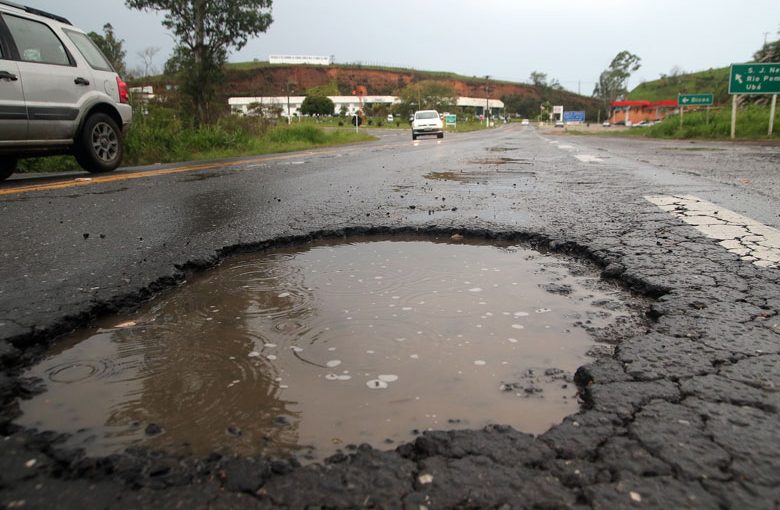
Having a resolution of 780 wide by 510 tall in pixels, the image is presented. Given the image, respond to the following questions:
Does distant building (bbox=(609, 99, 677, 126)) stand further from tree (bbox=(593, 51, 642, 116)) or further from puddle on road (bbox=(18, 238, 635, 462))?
puddle on road (bbox=(18, 238, 635, 462))

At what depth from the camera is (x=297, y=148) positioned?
698 inches

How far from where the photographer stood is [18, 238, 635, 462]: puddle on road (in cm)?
153

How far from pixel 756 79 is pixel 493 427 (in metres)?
25.1

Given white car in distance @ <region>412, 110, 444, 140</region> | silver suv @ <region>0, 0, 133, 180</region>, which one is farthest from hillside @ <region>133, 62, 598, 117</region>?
silver suv @ <region>0, 0, 133, 180</region>

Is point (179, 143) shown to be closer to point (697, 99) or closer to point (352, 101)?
point (697, 99)

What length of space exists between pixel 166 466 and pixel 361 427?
0.52m

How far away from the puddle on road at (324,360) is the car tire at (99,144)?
19.3 ft

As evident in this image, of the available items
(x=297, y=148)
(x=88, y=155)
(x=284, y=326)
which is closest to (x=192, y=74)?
(x=297, y=148)

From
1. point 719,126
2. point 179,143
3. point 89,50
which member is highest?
point 89,50

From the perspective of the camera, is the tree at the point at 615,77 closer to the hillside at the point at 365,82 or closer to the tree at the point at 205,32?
the hillside at the point at 365,82

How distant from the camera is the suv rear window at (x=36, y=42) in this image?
658 cm

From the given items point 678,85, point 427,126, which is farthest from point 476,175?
point 678,85

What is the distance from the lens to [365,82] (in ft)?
470

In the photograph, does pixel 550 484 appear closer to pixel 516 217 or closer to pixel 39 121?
pixel 516 217
